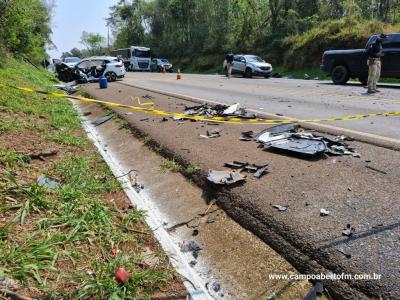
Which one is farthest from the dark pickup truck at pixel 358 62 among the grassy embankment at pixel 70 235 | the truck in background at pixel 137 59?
the truck in background at pixel 137 59

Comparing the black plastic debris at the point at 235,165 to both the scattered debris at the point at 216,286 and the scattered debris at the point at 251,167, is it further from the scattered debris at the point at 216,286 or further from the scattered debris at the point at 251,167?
the scattered debris at the point at 216,286

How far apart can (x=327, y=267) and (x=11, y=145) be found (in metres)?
4.98

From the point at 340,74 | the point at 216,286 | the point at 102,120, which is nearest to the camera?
the point at 216,286

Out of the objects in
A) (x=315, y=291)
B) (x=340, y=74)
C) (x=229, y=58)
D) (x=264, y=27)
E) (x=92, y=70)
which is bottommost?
(x=315, y=291)

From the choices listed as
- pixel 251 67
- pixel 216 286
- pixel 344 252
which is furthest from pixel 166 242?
pixel 251 67

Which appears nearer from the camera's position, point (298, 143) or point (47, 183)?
point (47, 183)

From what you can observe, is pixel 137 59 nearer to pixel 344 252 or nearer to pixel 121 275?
pixel 121 275

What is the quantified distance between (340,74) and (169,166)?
46.9 feet

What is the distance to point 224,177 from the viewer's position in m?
4.85

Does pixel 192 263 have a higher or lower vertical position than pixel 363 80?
lower

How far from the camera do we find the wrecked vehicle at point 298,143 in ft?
17.9

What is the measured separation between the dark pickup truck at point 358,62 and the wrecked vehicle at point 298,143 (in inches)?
406

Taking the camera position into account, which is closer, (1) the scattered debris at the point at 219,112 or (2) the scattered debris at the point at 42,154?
(2) the scattered debris at the point at 42,154

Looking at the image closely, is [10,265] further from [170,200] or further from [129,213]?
[170,200]
